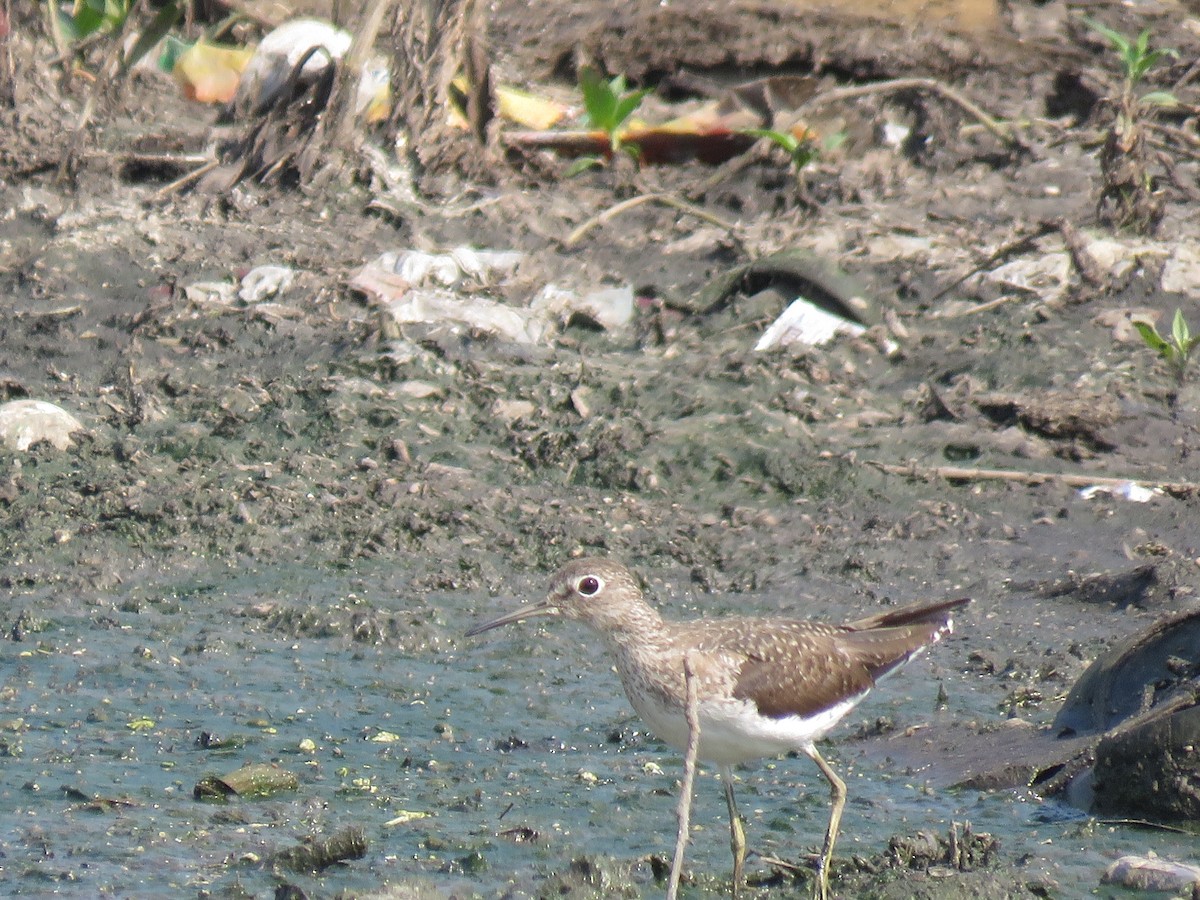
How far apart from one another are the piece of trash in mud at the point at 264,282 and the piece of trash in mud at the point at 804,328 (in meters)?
2.57

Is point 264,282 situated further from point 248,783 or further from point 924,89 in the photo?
point 924,89

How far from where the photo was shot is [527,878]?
4812mm

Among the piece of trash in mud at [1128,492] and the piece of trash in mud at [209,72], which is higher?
the piece of trash in mud at [209,72]

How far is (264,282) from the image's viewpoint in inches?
353

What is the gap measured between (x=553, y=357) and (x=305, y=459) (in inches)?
59.2

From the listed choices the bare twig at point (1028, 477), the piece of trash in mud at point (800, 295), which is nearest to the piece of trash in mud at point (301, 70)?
the piece of trash in mud at point (800, 295)

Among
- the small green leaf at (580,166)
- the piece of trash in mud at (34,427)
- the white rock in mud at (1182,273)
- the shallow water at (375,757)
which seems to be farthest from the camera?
the small green leaf at (580,166)

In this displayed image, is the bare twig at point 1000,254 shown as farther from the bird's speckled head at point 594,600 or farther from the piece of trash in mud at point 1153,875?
the piece of trash in mud at point 1153,875

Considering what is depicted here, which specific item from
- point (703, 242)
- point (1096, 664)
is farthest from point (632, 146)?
point (1096, 664)

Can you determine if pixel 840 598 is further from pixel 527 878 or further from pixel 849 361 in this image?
pixel 527 878

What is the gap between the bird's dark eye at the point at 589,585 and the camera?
5.31 metres

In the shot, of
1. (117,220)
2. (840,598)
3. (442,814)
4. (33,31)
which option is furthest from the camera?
(33,31)

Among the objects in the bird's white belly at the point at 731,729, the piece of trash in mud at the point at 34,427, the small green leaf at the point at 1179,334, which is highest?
Answer: the bird's white belly at the point at 731,729

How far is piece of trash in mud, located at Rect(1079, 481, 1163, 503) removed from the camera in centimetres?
743
